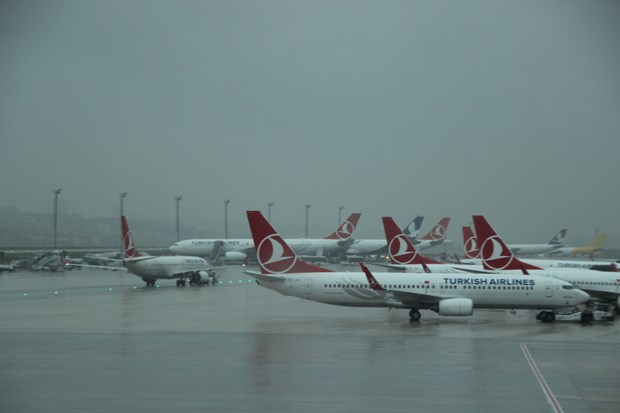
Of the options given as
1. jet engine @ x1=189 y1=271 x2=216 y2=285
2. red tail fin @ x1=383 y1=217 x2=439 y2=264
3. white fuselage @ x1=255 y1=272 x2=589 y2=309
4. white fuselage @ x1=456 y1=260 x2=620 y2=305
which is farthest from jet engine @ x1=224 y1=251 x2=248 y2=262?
white fuselage @ x1=255 y1=272 x2=589 y2=309

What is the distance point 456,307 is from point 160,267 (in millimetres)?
36389

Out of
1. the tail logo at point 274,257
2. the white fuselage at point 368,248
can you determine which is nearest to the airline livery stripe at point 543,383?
the tail logo at point 274,257

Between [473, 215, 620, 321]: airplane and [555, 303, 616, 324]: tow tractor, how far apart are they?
73 centimetres

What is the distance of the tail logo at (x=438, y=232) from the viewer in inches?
4811

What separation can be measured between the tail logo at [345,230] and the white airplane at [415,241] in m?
4.34

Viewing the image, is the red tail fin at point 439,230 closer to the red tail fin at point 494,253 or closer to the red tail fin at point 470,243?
the red tail fin at point 470,243

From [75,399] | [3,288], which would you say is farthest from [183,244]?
[75,399]

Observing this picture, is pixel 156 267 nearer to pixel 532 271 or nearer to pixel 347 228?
pixel 532 271

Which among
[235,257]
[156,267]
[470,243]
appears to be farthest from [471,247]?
[235,257]

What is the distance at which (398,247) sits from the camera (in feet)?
189

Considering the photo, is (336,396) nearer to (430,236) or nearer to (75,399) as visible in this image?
(75,399)

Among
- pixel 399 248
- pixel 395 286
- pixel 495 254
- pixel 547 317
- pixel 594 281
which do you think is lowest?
pixel 547 317

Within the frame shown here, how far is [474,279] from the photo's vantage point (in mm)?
41312

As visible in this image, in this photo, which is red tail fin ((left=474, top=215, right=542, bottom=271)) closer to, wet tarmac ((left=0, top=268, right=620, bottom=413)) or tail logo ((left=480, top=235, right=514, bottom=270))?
tail logo ((left=480, top=235, right=514, bottom=270))
